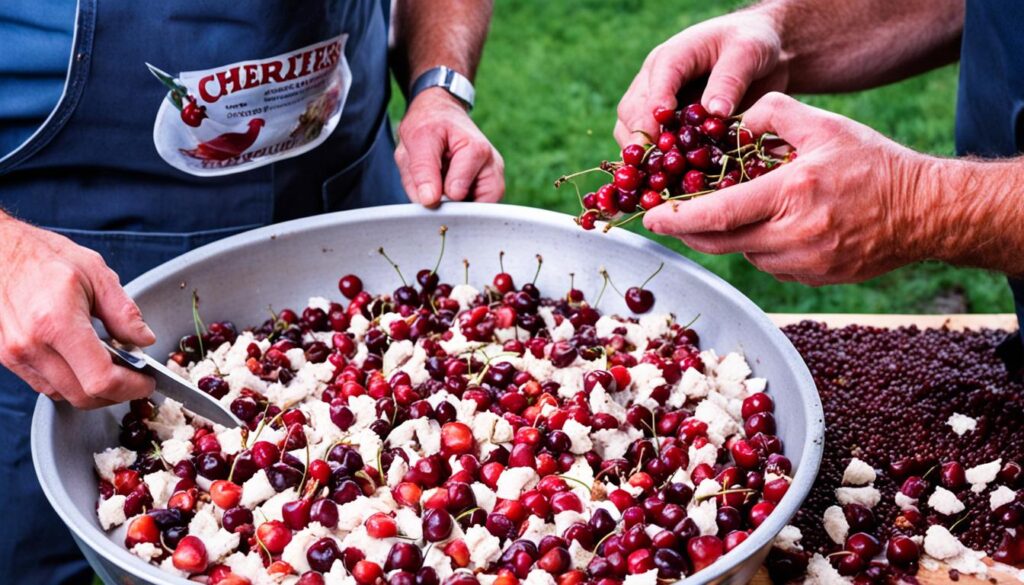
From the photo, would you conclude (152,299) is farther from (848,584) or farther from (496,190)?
(848,584)

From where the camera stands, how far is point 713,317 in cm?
236

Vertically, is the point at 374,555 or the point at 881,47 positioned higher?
the point at 881,47

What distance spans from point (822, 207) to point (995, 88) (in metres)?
0.90

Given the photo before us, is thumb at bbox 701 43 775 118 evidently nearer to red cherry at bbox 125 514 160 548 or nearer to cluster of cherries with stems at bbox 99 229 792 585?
cluster of cherries with stems at bbox 99 229 792 585

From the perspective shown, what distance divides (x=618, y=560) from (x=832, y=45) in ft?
6.04

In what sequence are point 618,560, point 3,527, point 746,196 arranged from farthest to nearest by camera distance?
point 3,527 → point 746,196 → point 618,560

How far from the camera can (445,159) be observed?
2766 mm

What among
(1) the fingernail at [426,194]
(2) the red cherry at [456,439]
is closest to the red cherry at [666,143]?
(1) the fingernail at [426,194]

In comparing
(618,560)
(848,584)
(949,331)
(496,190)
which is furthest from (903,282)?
(618,560)

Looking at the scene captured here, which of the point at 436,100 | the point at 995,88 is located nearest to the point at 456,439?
the point at 436,100

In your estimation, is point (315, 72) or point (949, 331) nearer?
point (315, 72)

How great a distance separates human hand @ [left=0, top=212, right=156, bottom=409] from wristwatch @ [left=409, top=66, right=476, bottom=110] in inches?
53.2

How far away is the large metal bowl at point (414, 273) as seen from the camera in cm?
206

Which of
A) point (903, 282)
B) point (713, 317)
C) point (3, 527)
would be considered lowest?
point (903, 282)
